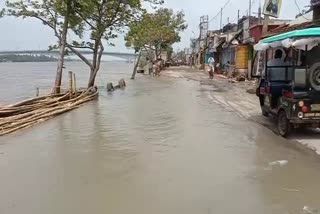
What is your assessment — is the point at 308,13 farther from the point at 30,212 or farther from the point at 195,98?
the point at 30,212

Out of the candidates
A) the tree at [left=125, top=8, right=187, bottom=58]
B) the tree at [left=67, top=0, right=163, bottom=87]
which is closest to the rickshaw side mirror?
the tree at [left=67, top=0, right=163, bottom=87]

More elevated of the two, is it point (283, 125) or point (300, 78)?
point (300, 78)

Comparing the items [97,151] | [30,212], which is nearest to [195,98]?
[97,151]

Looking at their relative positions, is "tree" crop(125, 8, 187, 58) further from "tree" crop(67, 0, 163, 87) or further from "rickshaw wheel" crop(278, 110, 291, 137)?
"rickshaw wheel" crop(278, 110, 291, 137)

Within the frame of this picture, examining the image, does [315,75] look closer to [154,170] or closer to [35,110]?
[154,170]

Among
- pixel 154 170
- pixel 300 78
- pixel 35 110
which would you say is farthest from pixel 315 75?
pixel 35 110

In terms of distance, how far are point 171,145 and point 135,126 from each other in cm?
294

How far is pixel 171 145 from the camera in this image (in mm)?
9641

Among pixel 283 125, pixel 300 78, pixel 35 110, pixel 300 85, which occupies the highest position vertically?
pixel 300 78

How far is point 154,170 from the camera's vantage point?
7500 mm

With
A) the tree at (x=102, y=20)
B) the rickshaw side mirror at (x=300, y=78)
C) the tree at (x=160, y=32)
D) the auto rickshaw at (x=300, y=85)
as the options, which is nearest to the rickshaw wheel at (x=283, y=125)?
the auto rickshaw at (x=300, y=85)

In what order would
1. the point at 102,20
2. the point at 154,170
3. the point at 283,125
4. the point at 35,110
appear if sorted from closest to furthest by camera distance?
1. the point at 154,170
2. the point at 283,125
3. the point at 35,110
4. the point at 102,20

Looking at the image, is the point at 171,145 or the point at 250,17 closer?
the point at 171,145

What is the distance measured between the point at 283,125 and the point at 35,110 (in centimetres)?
838
